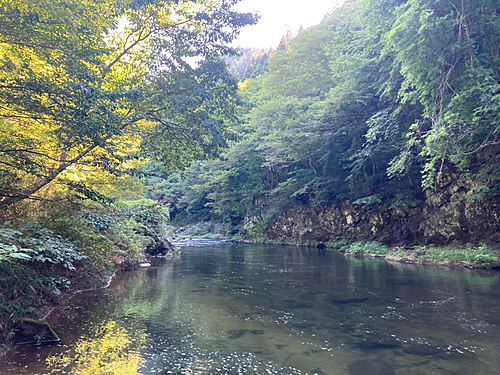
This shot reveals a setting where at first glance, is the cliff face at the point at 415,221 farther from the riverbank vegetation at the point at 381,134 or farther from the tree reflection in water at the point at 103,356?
the tree reflection in water at the point at 103,356

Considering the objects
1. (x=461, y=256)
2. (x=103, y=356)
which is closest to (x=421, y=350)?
(x=103, y=356)

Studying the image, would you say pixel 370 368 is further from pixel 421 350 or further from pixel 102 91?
pixel 102 91

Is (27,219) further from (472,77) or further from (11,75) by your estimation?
(472,77)

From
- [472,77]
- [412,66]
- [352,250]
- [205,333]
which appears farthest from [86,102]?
[352,250]

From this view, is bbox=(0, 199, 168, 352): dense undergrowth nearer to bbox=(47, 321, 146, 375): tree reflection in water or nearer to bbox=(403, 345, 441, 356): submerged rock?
bbox=(47, 321, 146, 375): tree reflection in water

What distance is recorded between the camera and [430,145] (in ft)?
37.2

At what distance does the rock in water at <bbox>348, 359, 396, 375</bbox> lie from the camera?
3.93 metres

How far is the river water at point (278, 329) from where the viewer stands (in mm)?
4117

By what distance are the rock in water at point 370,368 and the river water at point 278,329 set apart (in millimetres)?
13

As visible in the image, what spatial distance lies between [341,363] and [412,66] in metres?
10.4

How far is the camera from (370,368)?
13.3 ft

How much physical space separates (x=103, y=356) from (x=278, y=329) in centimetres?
275

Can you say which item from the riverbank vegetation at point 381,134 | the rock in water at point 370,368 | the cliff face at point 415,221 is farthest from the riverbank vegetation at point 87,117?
the cliff face at point 415,221

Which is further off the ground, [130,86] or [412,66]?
[412,66]
